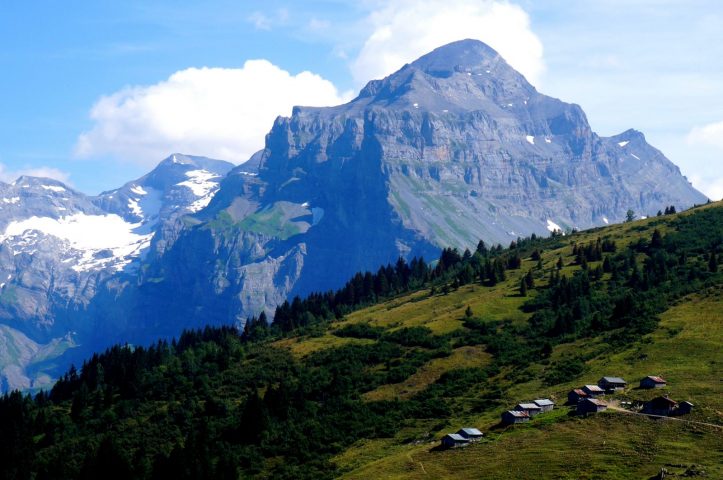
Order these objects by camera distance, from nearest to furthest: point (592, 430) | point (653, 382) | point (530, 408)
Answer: point (592, 430)
point (530, 408)
point (653, 382)

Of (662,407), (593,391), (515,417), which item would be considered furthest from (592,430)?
(593,391)

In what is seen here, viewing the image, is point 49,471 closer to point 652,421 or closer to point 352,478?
point 352,478

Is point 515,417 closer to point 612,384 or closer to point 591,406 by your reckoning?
point 591,406

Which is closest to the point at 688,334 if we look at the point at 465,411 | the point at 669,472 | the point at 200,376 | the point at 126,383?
the point at 465,411

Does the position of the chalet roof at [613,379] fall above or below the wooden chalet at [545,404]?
above

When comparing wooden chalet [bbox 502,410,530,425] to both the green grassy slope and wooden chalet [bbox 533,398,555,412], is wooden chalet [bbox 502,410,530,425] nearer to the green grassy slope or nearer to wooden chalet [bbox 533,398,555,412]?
the green grassy slope

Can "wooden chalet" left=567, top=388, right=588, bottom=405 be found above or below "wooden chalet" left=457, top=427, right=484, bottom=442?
above

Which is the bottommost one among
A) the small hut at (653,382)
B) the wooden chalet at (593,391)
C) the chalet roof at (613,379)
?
the small hut at (653,382)

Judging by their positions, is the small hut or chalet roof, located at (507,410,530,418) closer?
chalet roof, located at (507,410,530,418)

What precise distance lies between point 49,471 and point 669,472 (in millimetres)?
95595

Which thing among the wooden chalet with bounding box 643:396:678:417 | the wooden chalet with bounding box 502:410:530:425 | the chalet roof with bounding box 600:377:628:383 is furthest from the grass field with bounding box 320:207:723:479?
the wooden chalet with bounding box 643:396:678:417

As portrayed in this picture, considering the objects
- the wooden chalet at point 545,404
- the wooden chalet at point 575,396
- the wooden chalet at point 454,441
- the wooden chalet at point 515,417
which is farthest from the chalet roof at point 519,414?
the wooden chalet at point 454,441

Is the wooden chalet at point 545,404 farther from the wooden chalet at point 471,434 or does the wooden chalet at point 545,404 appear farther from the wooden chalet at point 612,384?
the wooden chalet at point 471,434

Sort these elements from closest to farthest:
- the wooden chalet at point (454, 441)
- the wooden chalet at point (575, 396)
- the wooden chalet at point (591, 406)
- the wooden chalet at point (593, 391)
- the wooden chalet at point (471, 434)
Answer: the wooden chalet at point (591, 406)
the wooden chalet at point (454, 441)
the wooden chalet at point (471, 434)
the wooden chalet at point (575, 396)
the wooden chalet at point (593, 391)
